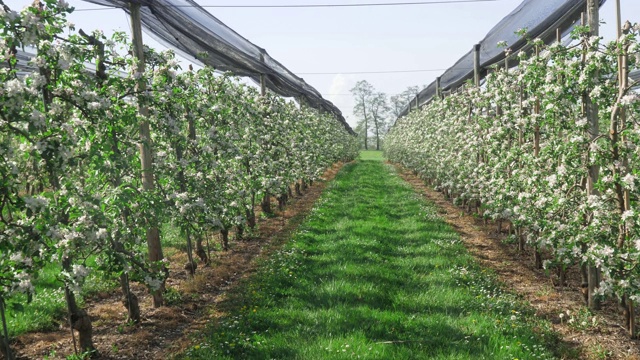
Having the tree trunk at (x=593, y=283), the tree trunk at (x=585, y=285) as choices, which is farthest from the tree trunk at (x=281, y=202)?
the tree trunk at (x=593, y=283)

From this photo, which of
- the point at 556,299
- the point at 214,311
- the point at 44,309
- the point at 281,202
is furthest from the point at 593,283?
the point at 281,202

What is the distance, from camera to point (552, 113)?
20.0 ft

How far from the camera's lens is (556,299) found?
662 centimetres

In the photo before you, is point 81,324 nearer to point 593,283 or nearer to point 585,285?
point 593,283

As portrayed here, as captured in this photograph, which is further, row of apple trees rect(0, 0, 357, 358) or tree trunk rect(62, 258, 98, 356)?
tree trunk rect(62, 258, 98, 356)

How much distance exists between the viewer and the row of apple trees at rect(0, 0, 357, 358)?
141 inches

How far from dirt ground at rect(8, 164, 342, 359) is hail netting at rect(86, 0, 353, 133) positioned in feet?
12.6

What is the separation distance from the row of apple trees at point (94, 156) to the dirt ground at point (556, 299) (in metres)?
4.67

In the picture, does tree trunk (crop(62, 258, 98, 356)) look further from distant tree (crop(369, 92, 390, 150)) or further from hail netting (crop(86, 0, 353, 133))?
distant tree (crop(369, 92, 390, 150))

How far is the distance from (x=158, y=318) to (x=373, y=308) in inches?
114

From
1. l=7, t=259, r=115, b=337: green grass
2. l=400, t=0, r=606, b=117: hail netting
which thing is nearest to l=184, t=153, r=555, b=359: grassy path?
l=7, t=259, r=115, b=337: green grass

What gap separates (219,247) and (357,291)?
439 cm

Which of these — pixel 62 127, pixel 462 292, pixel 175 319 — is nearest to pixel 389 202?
pixel 462 292

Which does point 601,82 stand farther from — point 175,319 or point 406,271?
point 175,319
